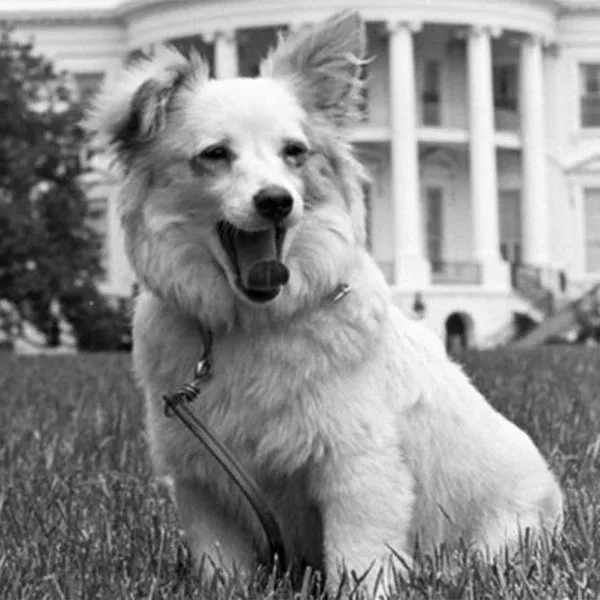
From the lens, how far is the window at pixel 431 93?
165 feet

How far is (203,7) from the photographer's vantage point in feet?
160

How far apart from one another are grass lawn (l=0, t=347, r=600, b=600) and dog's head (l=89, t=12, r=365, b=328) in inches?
27.5

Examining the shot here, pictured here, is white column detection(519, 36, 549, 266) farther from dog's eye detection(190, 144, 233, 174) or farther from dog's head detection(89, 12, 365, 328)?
dog's eye detection(190, 144, 233, 174)

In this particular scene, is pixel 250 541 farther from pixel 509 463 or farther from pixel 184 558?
pixel 509 463

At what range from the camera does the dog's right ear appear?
4617 millimetres

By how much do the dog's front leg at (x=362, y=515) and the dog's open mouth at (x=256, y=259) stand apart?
16.7 inches

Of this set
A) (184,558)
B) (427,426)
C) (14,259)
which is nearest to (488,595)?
(427,426)

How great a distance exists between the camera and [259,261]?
457 cm

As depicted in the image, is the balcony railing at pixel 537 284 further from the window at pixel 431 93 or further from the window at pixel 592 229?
the window at pixel 431 93

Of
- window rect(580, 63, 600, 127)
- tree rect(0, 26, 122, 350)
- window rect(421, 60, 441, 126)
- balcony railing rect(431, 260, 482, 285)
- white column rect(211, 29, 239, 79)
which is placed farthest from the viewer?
window rect(580, 63, 600, 127)

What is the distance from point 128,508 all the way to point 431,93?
147 feet

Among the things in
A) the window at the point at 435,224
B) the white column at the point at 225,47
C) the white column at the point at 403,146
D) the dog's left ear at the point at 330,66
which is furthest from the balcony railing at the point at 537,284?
the dog's left ear at the point at 330,66

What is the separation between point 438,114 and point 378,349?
152 feet

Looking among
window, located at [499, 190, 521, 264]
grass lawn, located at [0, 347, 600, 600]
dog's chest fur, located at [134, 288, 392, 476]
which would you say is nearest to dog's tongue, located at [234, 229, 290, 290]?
dog's chest fur, located at [134, 288, 392, 476]
